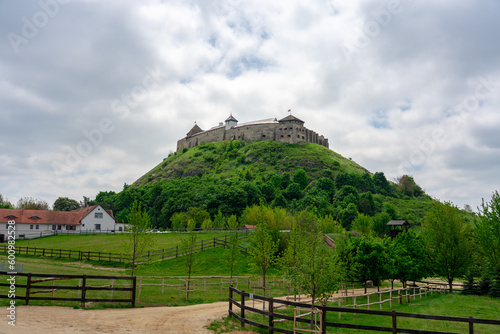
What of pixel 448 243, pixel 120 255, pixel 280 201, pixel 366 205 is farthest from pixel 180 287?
→ pixel 366 205

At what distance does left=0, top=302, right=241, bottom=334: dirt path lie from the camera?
1066cm

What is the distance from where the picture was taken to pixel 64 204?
11500 cm

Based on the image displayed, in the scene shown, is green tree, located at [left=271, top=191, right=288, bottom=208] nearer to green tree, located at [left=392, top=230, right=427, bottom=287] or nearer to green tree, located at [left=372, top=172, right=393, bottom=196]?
green tree, located at [left=372, top=172, right=393, bottom=196]

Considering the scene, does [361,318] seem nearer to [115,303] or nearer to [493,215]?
[115,303]

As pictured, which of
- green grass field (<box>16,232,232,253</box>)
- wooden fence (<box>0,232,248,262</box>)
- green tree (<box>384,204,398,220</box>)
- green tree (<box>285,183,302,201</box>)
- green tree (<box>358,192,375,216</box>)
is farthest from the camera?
green tree (<box>285,183,302,201</box>)

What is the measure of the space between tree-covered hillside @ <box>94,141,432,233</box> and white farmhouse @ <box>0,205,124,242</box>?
49.3 feet

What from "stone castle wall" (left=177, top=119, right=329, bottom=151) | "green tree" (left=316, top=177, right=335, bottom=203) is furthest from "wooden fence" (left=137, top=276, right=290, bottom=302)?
"stone castle wall" (left=177, top=119, right=329, bottom=151)

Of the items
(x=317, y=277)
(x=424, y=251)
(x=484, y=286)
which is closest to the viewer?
(x=317, y=277)

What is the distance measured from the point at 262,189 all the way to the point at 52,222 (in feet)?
193

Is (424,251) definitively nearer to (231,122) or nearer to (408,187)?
(408,187)

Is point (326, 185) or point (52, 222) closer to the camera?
point (52, 222)

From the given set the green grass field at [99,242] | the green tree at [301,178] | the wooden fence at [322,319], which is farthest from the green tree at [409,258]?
the green tree at [301,178]

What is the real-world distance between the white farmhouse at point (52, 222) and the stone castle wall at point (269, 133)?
9678 centimetres

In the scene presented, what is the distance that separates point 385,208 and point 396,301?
87.4 metres
